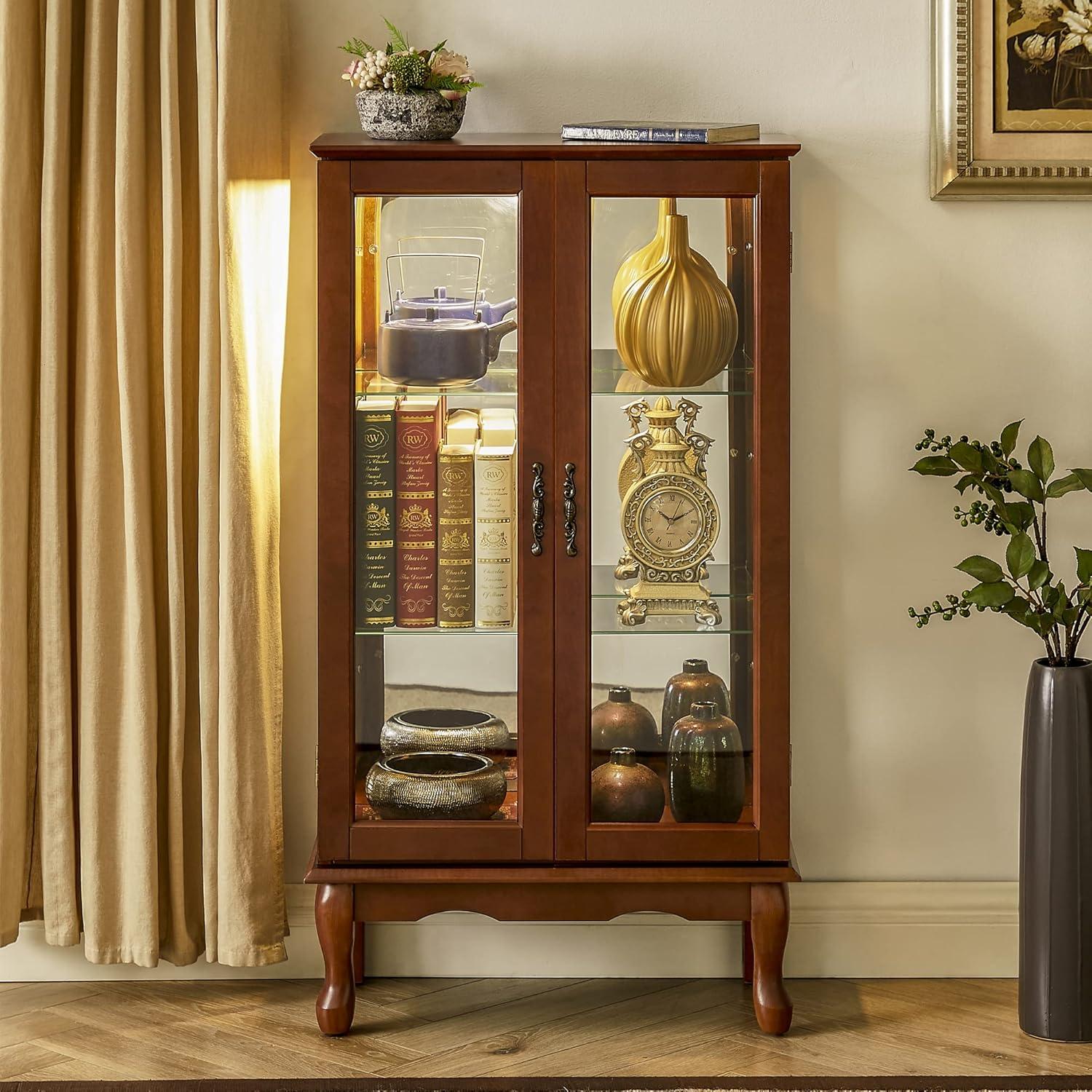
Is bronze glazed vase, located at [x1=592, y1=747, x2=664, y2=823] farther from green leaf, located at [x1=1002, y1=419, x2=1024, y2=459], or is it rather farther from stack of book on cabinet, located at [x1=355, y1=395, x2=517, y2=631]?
green leaf, located at [x1=1002, y1=419, x2=1024, y2=459]

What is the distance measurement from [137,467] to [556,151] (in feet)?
3.10

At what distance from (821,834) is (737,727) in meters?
0.48

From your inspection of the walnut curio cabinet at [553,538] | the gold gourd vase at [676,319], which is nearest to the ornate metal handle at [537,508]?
the walnut curio cabinet at [553,538]

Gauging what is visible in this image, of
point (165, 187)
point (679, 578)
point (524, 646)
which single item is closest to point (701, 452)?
point (679, 578)

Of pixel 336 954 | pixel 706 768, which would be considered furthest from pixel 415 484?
pixel 336 954

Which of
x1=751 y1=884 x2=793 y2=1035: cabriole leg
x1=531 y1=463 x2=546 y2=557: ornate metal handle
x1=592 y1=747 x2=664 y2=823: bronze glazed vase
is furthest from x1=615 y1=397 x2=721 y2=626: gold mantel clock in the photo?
x1=751 y1=884 x2=793 y2=1035: cabriole leg

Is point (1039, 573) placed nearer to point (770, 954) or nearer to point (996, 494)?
point (996, 494)

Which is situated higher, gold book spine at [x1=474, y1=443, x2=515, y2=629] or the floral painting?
the floral painting

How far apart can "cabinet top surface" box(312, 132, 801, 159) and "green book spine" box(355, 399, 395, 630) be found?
16.3 inches

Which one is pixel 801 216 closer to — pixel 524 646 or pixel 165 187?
pixel 524 646

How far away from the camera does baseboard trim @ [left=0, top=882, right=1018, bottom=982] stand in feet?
7.95

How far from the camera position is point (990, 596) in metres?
2.08

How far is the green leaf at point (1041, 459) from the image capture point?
214cm

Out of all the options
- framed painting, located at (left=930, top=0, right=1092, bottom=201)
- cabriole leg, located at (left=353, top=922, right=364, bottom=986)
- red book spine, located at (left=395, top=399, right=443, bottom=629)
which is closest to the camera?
red book spine, located at (left=395, top=399, right=443, bottom=629)
